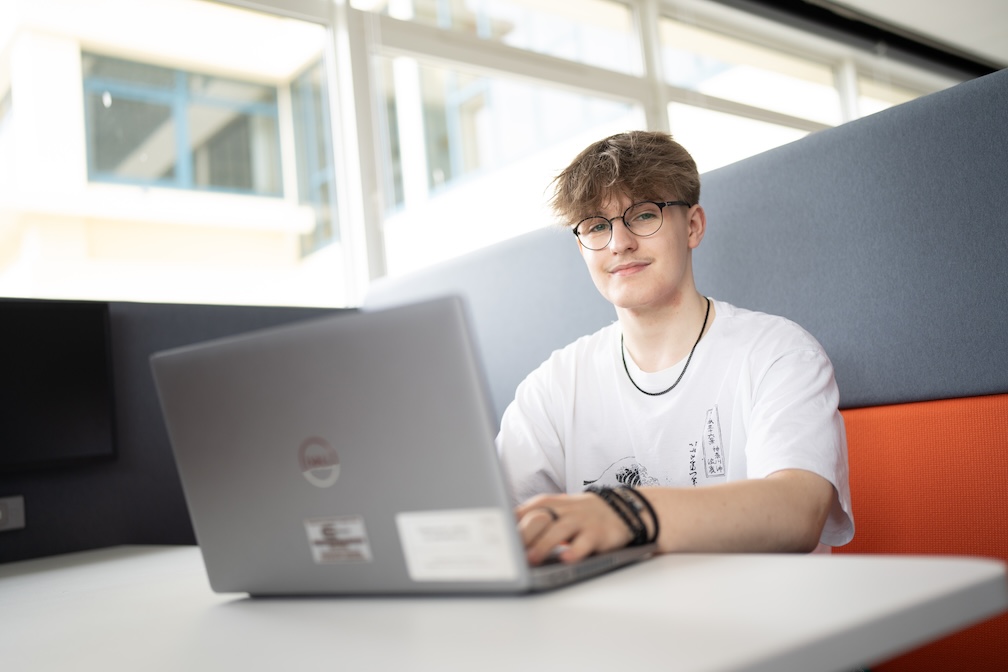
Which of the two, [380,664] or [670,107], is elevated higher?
[670,107]

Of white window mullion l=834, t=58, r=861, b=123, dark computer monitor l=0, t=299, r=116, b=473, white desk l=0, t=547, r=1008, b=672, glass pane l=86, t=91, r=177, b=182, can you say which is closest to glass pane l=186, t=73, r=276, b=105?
glass pane l=86, t=91, r=177, b=182

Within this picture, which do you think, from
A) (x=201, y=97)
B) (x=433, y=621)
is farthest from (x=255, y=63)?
(x=433, y=621)

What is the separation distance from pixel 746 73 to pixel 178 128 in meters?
3.11

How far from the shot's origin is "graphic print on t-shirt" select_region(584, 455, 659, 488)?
53.7 inches

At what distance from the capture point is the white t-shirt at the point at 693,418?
111 cm

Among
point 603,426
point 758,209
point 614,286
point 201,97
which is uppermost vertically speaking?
point 201,97

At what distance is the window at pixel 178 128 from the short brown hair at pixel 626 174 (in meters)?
1.76

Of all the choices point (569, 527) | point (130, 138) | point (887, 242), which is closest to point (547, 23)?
point (130, 138)

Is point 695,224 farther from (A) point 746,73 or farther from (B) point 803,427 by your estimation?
(A) point 746,73

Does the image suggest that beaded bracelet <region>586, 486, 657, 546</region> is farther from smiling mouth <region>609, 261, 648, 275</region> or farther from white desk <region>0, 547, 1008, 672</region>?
smiling mouth <region>609, 261, 648, 275</region>

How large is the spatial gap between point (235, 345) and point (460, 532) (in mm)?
256

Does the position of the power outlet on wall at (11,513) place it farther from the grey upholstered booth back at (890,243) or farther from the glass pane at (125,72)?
the grey upholstered booth back at (890,243)

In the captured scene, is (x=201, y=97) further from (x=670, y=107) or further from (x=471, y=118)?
(x=670, y=107)

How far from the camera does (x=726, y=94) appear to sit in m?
4.56
